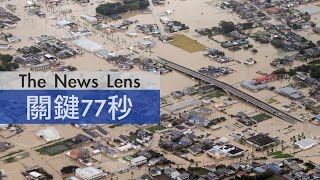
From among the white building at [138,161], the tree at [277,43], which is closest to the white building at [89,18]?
the tree at [277,43]

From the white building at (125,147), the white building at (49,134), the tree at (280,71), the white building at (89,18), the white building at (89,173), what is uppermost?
the tree at (280,71)

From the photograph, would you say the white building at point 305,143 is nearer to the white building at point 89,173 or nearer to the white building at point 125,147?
the white building at point 125,147

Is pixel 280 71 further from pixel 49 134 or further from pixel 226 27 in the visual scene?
pixel 49 134

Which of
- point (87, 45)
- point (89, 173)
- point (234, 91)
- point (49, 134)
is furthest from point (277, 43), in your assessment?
point (89, 173)

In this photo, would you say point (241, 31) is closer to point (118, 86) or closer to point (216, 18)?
point (216, 18)

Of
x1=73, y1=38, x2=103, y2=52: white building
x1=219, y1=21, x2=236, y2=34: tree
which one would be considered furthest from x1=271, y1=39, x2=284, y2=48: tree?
x1=73, y1=38, x2=103, y2=52: white building
